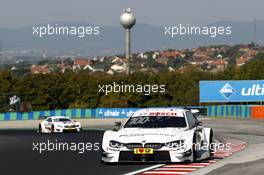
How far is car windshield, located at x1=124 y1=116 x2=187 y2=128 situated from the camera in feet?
54.1

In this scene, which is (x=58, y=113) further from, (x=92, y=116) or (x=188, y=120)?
(x=188, y=120)

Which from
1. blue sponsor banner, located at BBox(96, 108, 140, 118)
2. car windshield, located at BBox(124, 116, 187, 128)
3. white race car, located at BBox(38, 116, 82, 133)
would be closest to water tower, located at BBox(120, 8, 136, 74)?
blue sponsor banner, located at BBox(96, 108, 140, 118)

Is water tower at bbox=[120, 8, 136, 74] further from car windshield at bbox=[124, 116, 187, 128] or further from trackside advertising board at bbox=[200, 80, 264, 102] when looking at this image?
car windshield at bbox=[124, 116, 187, 128]

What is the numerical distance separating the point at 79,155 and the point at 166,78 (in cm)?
10290

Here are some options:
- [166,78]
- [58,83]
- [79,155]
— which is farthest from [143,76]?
[79,155]

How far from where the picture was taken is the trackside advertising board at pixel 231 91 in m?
73.8

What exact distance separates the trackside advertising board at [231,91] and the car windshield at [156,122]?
57060 mm

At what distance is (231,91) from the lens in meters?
74.1

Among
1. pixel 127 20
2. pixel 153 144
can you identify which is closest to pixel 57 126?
pixel 153 144

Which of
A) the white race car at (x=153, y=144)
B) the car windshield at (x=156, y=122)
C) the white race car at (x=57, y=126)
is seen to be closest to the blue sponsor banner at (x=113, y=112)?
the white race car at (x=57, y=126)

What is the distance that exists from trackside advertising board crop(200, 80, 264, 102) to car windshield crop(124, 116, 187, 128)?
187 ft

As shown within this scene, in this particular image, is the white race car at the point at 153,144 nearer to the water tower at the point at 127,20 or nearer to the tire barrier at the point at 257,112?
the tire barrier at the point at 257,112

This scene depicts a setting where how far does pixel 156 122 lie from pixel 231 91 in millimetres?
58154

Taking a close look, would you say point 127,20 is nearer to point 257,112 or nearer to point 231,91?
point 231,91
